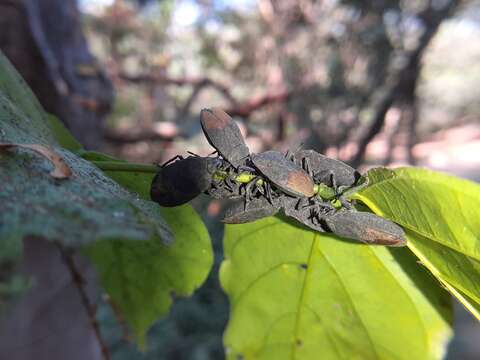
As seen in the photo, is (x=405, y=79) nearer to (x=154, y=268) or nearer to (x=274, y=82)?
(x=274, y=82)

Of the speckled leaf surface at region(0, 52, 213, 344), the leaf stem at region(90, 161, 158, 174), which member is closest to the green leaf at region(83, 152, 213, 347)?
the speckled leaf surface at region(0, 52, 213, 344)

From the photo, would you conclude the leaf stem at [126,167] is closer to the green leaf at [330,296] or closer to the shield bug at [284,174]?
the shield bug at [284,174]

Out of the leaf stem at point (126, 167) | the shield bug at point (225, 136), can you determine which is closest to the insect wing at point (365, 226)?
the shield bug at point (225, 136)

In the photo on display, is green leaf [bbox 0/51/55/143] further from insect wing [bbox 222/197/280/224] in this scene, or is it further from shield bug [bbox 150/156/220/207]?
insect wing [bbox 222/197/280/224]

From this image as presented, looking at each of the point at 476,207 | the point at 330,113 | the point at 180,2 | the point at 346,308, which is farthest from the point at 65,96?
the point at 180,2

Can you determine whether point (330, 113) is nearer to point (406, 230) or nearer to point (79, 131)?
point (79, 131)
